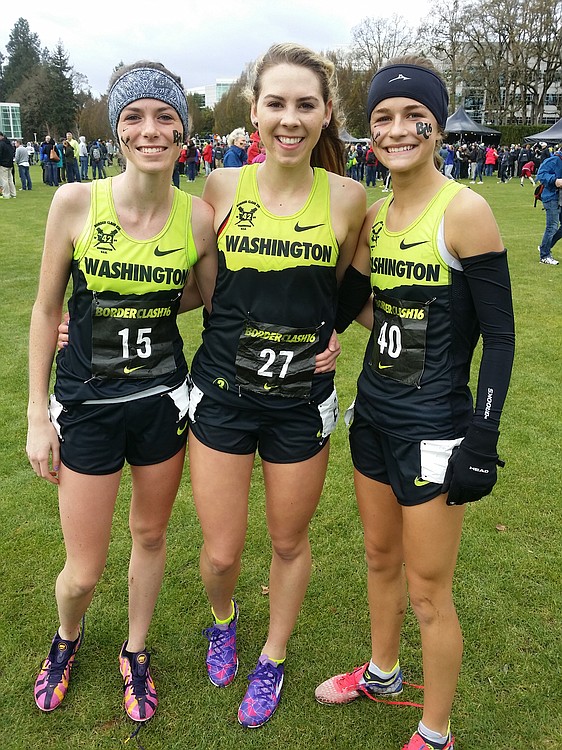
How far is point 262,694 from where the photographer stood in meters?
2.62

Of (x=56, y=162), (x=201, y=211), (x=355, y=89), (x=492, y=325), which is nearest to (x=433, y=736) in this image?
(x=492, y=325)

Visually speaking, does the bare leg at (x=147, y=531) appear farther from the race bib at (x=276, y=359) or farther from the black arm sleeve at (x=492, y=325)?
the black arm sleeve at (x=492, y=325)

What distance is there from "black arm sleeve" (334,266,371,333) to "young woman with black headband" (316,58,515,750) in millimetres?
122

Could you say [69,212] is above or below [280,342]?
above

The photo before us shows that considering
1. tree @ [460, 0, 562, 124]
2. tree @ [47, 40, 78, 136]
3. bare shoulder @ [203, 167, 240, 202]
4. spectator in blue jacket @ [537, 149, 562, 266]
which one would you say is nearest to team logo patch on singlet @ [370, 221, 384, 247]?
bare shoulder @ [203, 167, 240, 202]

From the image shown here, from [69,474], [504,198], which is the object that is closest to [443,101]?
[69,474]

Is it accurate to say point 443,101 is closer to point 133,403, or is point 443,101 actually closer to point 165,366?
point 165,366

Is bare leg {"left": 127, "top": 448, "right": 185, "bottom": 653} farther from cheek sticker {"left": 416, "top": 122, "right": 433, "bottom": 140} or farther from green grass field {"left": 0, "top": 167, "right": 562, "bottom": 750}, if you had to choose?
cheek sticker {"left": 416, "top": 122, "right": 433, "bottom": 140}

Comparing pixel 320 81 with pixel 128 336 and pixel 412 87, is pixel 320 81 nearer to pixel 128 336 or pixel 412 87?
pixel 412 87

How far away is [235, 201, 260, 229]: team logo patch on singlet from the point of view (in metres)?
2.32

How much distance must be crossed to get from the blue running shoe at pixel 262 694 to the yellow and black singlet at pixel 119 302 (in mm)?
1353

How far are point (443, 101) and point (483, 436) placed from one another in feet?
3.84

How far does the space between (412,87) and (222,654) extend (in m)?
2.45

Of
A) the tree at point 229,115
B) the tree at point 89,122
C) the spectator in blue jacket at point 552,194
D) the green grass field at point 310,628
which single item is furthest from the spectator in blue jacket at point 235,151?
the tree at point 229,115
